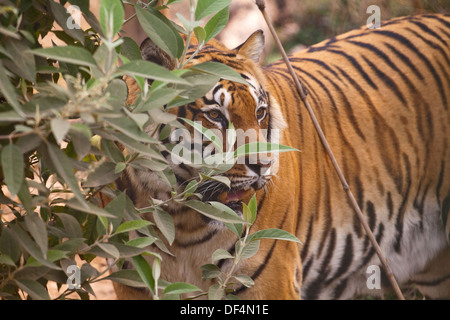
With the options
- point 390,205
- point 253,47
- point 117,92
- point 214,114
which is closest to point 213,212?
point 117,92

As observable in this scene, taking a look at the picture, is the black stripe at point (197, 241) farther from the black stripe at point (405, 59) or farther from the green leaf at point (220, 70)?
the black stripe at point (405, 59)

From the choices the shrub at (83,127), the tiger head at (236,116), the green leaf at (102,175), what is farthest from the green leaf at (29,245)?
the tiger head at (236,116)

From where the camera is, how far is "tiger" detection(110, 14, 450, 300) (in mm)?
1542

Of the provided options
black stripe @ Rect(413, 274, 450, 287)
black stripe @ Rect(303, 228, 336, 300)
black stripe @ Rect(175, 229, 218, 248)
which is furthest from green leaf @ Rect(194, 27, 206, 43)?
black stripe @ Rect(413, 274, 450, 287)

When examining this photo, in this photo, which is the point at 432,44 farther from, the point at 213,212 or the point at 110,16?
the point at 110,16

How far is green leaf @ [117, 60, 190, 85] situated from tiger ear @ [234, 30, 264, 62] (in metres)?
0.89

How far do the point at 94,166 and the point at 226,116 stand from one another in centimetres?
69

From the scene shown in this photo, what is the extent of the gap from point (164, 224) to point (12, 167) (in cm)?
36

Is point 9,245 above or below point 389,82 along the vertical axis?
below

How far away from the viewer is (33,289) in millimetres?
820

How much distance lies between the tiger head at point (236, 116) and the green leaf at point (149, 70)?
2.21 feet

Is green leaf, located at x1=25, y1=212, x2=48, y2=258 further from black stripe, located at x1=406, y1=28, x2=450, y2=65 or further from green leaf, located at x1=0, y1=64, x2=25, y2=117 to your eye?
black stripe, located at x1=406, y1=28, x2=450, y2=65

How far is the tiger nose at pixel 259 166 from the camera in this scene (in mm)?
1360
